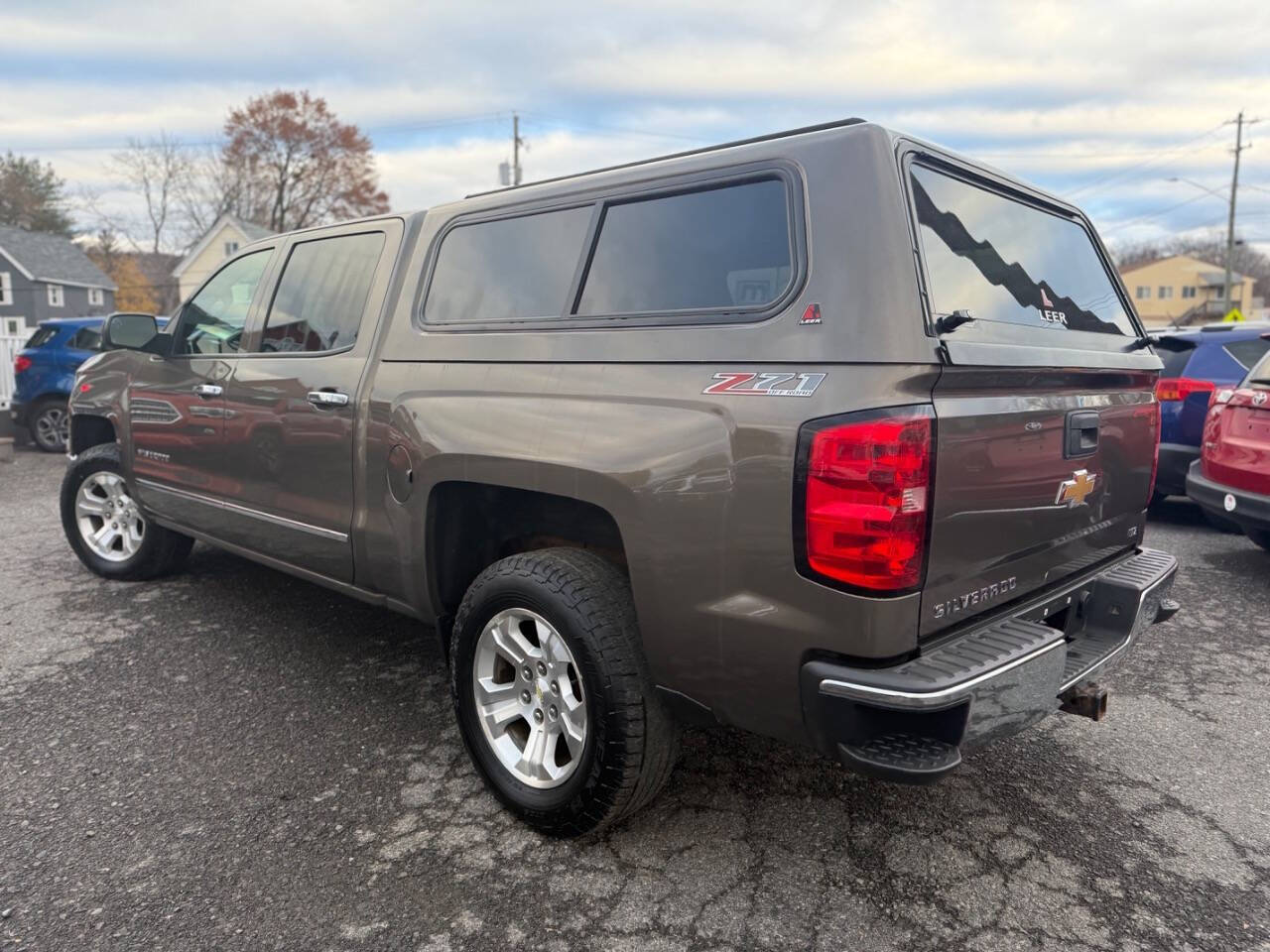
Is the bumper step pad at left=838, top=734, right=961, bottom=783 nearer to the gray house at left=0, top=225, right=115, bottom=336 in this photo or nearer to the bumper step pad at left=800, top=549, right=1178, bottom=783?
the bumper step pad at left=800, top=549, right=1178, bottom=783

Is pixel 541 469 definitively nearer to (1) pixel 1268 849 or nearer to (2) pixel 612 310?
(2) pixel 612 310

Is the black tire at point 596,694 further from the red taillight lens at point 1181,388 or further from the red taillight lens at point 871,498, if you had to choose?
the red taillight lens at point 1181,388

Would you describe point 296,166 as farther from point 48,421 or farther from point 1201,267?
point 1201,267

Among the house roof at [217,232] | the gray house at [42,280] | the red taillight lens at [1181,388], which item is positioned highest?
the house roof at [217,232]

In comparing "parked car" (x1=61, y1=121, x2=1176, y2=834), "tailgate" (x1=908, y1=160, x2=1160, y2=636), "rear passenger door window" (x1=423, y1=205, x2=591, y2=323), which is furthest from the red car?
"rear passenger door window" (x1=423, y1=205, x2=591, y2=323)

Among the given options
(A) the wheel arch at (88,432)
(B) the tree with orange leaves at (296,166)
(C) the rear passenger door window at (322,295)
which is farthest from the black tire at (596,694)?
(B) the tree with orange leaves at (296,166)

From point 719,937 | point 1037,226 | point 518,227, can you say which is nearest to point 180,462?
point 518,227

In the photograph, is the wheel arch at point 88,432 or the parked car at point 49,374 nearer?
the wheel arch at point 88,432

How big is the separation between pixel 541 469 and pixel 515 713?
31.7 inches

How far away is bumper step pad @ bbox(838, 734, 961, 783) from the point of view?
2.12 meters

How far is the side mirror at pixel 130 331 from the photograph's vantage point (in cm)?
441

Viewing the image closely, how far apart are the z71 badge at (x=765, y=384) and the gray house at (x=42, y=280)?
160ft

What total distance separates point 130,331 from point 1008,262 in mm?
3964

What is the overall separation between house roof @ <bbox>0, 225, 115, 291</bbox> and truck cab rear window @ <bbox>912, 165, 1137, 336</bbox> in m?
51.5
